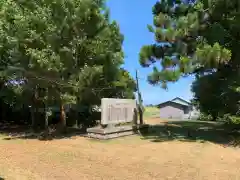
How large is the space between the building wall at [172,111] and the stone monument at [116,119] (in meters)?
23.7

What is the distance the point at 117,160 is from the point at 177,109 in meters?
31.7

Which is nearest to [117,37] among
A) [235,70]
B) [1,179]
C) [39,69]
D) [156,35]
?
[156,35]

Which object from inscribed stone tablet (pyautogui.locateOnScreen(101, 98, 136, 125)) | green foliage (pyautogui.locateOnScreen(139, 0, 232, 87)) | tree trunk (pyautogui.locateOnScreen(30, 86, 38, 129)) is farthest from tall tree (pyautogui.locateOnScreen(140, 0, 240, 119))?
tree trunk (pyautogui.locateOnScreen(30, 86, 38, 129))

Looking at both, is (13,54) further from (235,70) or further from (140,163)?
(235,70)

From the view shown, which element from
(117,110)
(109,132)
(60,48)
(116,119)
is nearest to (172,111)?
(117,110)

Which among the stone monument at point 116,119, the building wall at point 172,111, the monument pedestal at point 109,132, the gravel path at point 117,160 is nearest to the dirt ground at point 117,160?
the gravel path at point 117,160

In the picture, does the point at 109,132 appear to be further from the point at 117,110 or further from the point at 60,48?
the point at 60,48

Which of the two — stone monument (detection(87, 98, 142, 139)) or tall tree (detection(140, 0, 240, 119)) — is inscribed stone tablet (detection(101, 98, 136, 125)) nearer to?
stone monument (detection(87, 98, 142, 139))

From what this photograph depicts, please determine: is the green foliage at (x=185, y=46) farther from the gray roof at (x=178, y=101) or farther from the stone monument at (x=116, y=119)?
the gray roof at (x=178, y=101)

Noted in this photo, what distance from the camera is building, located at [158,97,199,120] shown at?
39750mm

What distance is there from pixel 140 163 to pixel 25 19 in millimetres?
8421

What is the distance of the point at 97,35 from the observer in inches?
606

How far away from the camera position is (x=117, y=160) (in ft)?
30.7

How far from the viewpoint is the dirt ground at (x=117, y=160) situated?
7.61 m
